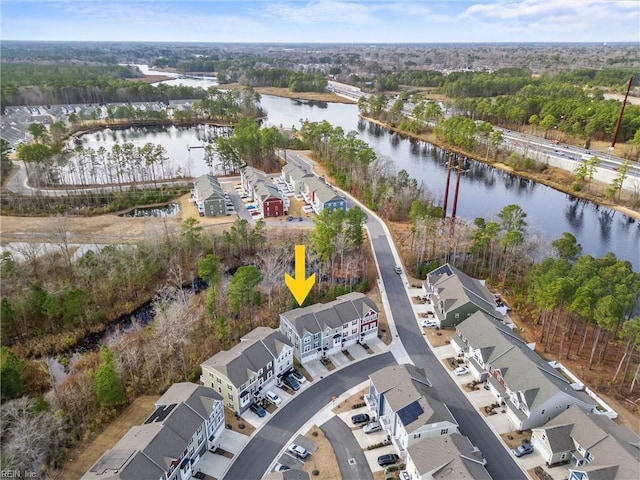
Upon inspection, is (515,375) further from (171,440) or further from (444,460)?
(171,440)

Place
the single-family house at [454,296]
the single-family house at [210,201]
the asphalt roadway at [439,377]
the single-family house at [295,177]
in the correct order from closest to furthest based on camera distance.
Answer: the asphalt roadway at [439,377] → the single-family house at [454,296] → the single-family house at [210,201] → the single-family house at [295,177]

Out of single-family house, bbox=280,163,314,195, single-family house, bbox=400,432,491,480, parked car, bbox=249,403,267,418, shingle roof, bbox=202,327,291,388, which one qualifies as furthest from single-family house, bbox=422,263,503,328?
single-family house, bbox=280,163,314,195

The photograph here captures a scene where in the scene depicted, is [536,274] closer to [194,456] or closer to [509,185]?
[194,456]

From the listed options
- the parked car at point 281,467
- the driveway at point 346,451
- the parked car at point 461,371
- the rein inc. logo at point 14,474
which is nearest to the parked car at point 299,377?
the driveway at point 346,451

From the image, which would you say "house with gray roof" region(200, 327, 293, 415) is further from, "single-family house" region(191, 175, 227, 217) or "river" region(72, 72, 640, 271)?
"river" region(72, 72, 640, 271)

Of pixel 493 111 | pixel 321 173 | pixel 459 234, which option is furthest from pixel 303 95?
pixel 459 234

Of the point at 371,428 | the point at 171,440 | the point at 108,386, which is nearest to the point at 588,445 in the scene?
the point at 371,428

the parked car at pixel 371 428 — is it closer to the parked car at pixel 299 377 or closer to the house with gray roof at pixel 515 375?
the parked car at pixel 299 377
